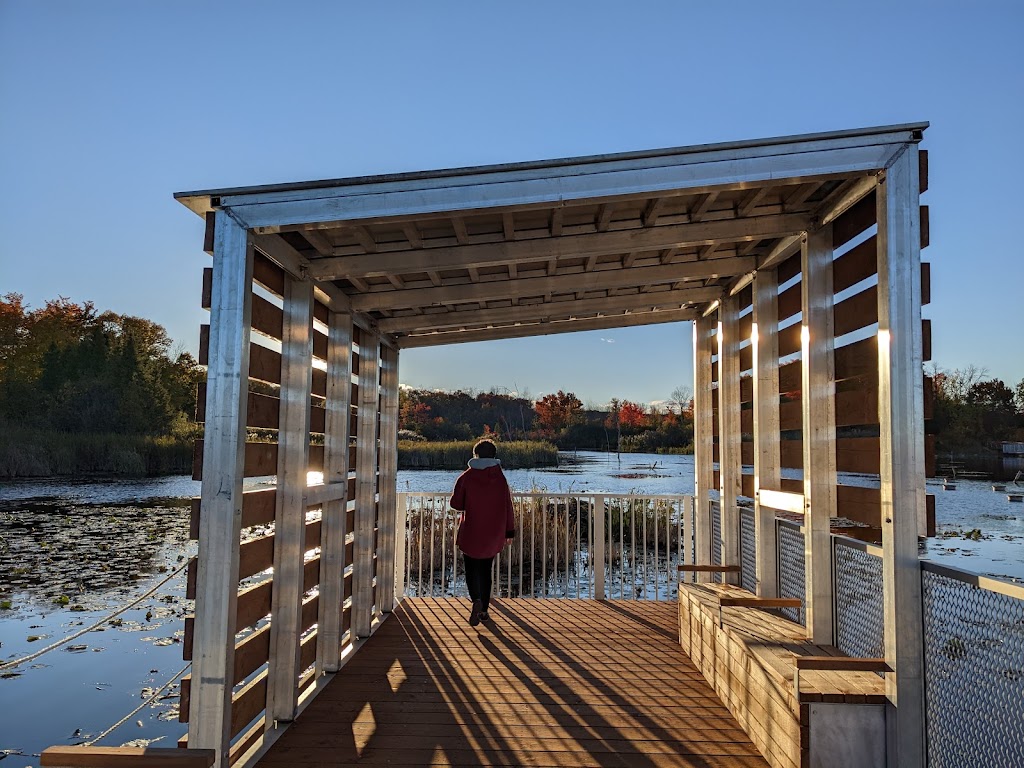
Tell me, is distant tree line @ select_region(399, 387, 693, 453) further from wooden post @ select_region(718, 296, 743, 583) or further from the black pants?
wooden post @ select_region(718, 296, 743, 583)

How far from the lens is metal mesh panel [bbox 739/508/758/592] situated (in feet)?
17.4

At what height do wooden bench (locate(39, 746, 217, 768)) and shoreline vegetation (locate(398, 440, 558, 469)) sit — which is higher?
shoreline vegetation (locate(398, 440, 558, 469))

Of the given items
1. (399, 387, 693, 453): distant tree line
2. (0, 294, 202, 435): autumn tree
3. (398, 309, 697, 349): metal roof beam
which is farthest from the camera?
(399, 387, 693, 453): distant tree line

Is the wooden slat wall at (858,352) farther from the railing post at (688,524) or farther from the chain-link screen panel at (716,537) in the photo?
the railing post at (688,524)

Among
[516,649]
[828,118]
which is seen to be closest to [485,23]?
[516,649]

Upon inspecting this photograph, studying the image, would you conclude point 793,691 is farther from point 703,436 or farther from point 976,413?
point 976,413

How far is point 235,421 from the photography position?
301 cm

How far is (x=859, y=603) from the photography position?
3615mm

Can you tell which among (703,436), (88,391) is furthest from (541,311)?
(88,391)

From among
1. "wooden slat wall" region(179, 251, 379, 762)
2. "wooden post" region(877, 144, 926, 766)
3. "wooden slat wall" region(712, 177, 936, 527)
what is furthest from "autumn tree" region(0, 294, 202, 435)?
"wooden post" region(877, 144, 926, 766)

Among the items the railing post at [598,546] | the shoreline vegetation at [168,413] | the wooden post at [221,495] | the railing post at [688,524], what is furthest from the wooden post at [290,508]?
the shoreline vegetation at [168,413]

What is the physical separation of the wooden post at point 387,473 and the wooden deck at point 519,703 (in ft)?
1.22

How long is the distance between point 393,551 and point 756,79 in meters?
9.72

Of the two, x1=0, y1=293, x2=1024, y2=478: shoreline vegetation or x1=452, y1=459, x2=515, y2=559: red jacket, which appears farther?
x1=0, y1=293, x2=1024, y2=478: shoreline vegetation
